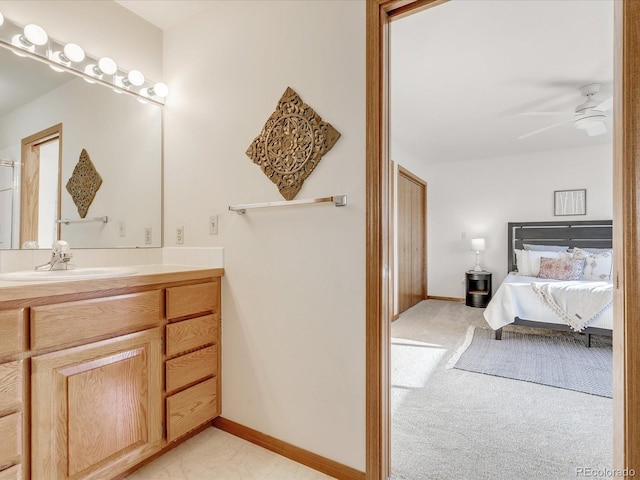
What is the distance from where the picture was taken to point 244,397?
5.91ft

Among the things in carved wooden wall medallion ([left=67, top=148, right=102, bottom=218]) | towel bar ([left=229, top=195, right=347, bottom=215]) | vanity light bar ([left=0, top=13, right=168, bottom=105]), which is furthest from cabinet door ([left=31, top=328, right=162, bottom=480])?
vanity light bar ([left=0, top=13, right=168, bottom=105])

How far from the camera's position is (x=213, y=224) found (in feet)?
6.33

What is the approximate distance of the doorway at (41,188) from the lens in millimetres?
1609

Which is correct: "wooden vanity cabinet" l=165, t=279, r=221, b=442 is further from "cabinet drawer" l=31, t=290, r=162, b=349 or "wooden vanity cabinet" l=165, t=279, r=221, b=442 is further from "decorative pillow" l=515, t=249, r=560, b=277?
"decorative pillow" l=515, t=249, r=560, b=277

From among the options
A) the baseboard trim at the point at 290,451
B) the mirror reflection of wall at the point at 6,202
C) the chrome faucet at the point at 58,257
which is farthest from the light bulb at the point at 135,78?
the baseboard trim at the point at 290,451

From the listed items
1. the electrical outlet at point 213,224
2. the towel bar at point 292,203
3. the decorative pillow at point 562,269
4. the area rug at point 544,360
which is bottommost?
the area rug at point 544,360

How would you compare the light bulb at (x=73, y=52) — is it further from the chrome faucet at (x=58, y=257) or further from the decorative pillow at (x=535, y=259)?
the decorative pillow at (x=535, y=259)

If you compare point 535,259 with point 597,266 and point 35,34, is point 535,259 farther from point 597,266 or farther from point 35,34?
point 35,34

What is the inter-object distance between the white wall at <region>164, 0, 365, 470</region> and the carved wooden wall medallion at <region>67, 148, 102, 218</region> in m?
0.42

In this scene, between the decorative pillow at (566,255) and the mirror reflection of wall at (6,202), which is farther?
the decorative pillow at (566,255)

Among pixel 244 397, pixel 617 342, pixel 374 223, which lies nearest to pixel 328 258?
pixel 374 223

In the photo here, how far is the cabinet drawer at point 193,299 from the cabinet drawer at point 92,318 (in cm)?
7

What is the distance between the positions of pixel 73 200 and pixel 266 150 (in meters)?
1.14

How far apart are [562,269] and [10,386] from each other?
5099mm
